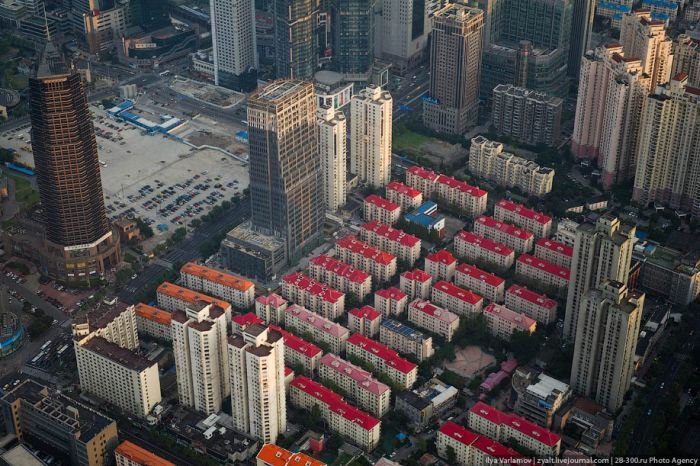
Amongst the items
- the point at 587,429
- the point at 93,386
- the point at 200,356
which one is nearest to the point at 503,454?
the point at 587,429

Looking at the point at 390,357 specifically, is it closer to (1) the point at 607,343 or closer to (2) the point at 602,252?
(1) the point at 607,343

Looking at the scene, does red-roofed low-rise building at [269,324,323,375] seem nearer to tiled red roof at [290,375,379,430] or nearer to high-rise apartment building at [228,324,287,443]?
tiled red roof at [290,375,379,430]

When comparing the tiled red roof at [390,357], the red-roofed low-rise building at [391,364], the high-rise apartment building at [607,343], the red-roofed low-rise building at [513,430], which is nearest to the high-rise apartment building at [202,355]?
the red-roofed low-rise building at [391,364]

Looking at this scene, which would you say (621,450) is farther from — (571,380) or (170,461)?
(170,461)

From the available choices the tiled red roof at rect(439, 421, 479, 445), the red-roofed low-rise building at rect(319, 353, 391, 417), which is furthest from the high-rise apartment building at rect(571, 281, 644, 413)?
the red-roofed low-rise building at rect(319, 353, 391, 417)

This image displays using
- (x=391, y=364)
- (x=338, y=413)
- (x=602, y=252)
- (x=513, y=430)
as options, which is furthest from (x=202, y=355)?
(x=602, y=252)
